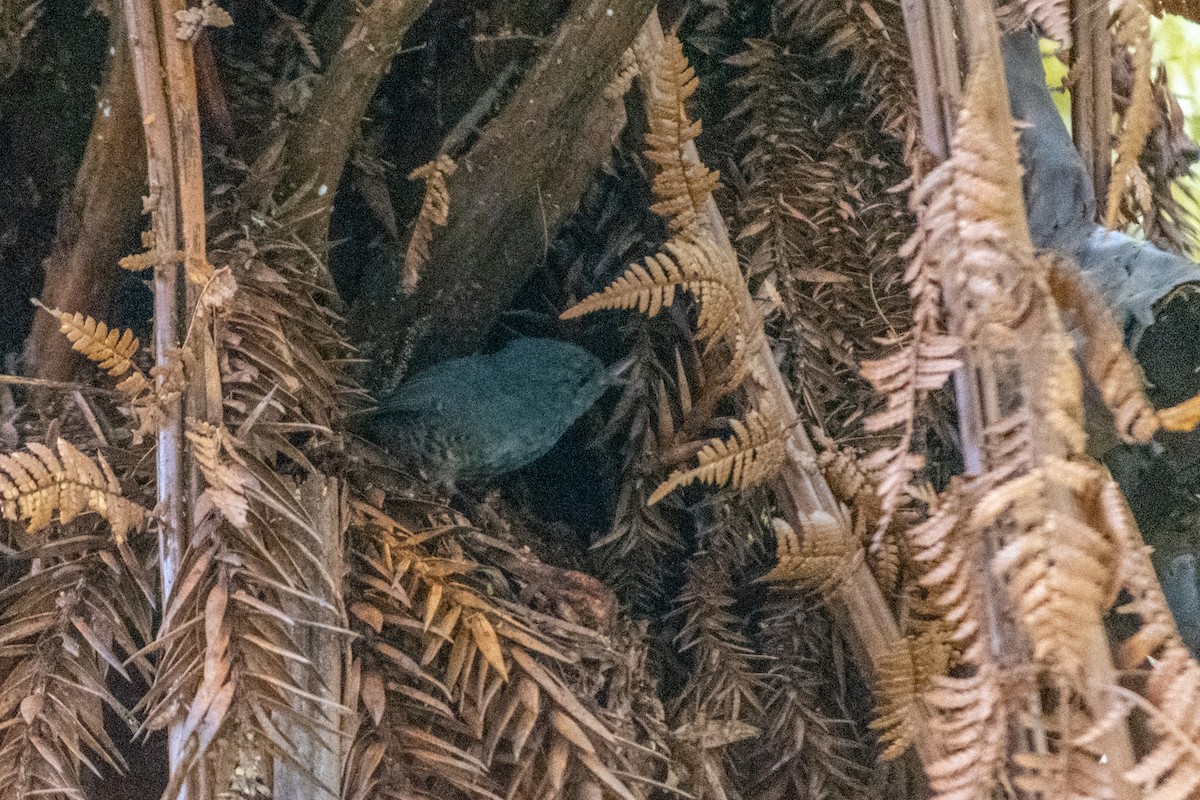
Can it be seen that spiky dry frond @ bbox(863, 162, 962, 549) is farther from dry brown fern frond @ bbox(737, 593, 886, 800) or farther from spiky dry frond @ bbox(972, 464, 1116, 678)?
dry brown fern frond @ bbox(737, 593, 886, 800)

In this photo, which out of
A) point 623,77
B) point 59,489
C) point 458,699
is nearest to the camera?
point 59,489

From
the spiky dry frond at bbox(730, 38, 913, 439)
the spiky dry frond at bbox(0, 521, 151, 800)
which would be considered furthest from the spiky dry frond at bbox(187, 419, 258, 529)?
the spiky dry frond at bbox(730, 38, 913, 439)

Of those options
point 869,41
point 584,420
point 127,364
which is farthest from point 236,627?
point 869,41

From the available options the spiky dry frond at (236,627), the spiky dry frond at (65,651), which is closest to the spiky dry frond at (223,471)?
the spiky dry frond at (236,627)

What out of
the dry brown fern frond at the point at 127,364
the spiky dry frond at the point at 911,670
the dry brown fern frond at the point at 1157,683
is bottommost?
the spiky dry frond at the point at 911,670

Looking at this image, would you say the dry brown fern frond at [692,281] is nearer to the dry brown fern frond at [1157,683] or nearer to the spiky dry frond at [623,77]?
the spiky dry frond at [623,77]

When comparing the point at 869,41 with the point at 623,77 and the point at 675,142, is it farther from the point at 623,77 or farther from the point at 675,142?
the point at 675,142
